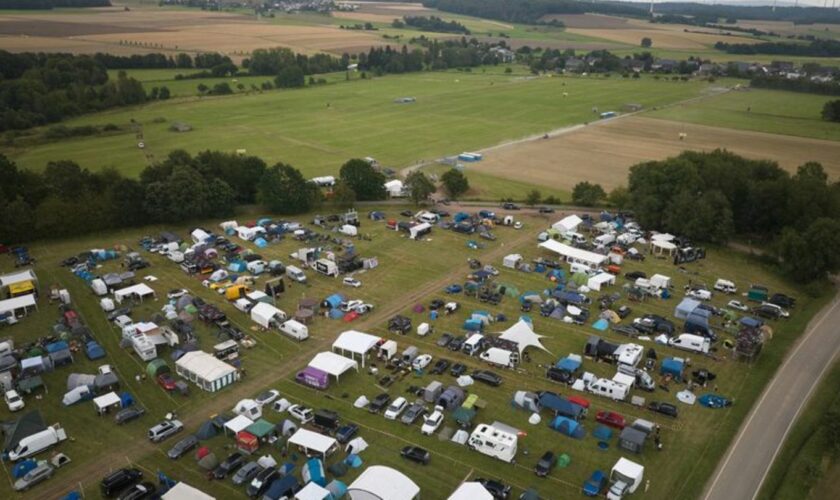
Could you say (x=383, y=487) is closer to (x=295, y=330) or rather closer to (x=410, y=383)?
(x=410, y=383)

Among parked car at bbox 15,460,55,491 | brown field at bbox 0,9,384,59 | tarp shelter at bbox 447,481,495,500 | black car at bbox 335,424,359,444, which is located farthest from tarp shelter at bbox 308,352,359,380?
brown field at bbox 0,9,384,59

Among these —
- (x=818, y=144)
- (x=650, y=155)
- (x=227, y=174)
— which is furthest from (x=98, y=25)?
(x=818, y=144)

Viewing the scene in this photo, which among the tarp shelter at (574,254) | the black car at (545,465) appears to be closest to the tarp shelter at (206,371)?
the black car at (545,465)

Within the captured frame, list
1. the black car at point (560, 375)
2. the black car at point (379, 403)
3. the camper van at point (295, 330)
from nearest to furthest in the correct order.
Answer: the black car at point (379, 403) < the black car at point (560, 375) < the camper van at point (295, 330)

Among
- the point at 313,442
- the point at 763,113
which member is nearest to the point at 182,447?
the point at 313,442

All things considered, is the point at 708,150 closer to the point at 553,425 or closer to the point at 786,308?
the point at 786,308

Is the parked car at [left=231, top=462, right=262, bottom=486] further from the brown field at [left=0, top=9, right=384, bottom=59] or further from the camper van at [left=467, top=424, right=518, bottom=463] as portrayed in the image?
the brown field at [left=0, top=9, right=384, bottom=59]

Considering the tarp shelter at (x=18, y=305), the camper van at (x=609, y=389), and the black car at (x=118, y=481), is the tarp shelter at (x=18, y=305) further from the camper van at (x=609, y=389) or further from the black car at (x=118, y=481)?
the camper van at (x=609, y=389)

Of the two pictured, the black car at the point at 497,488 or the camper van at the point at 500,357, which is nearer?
the black car at the point at 497,488
